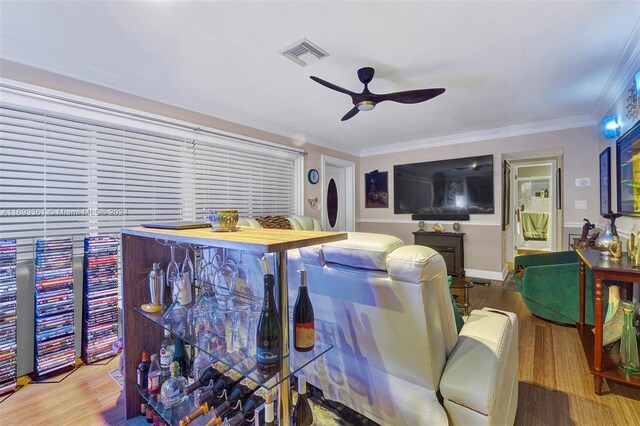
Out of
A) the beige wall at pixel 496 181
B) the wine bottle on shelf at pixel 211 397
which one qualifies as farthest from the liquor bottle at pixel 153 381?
the beige wall at pixel 496 181

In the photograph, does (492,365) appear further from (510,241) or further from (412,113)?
(510,241)

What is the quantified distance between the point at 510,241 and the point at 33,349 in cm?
679

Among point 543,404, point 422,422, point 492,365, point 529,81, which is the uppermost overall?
point 529,81

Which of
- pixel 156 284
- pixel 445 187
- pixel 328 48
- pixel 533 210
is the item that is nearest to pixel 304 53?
pixel 328 48

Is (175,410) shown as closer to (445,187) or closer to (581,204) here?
(445,187)

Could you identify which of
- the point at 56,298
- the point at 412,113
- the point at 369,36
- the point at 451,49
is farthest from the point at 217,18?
the point at 412,113

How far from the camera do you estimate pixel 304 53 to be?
2.26 meters

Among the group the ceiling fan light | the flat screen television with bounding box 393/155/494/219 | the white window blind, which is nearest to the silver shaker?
the white window blind

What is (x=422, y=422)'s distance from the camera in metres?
1.14

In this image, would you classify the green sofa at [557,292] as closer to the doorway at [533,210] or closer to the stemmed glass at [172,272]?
the stemmed glass at [172,272]

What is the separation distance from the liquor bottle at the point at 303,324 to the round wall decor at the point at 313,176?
153 inches

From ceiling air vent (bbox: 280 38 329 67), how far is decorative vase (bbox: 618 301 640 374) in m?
2.66

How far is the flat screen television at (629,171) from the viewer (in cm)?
220

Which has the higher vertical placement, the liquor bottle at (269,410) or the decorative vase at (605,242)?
the decorative vase at (605,242)
